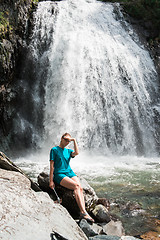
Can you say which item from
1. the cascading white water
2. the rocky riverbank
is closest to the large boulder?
the rocky riverbank

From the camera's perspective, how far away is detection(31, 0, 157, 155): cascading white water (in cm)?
1198

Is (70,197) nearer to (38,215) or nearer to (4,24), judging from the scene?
(38,215)

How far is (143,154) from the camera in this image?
12.0 metres

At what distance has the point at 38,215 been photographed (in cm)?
279

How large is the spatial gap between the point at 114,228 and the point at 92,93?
30.9 ft

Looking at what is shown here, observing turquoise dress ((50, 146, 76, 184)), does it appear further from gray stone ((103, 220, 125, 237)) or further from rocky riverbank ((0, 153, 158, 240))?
gray stone ((103, 220, 125, 237))

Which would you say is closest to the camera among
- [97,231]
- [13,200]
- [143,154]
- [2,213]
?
[2,213]

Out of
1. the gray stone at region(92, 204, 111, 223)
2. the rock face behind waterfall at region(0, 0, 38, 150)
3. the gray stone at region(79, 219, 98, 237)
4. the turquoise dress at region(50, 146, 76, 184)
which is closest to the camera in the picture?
the gray stone at region(79, 219, 98, 237)

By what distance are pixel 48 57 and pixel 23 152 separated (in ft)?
19.0

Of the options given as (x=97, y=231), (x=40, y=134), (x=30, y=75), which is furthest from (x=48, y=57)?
(x=97, y=231)

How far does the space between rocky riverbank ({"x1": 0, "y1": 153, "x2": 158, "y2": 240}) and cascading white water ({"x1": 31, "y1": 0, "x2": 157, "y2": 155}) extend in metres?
7.30

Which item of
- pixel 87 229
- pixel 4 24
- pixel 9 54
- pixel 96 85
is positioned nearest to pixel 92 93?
pixel 96 85

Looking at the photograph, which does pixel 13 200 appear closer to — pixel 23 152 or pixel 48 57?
pixel 23 152

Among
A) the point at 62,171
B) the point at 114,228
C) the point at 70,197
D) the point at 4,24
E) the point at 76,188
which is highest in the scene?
the point at 4,24
